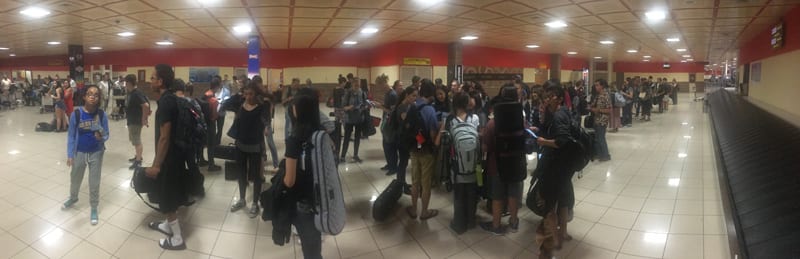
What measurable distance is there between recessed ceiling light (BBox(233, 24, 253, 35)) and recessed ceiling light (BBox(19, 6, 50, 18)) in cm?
384

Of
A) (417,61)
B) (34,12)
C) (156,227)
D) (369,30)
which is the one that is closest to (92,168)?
(156,227)

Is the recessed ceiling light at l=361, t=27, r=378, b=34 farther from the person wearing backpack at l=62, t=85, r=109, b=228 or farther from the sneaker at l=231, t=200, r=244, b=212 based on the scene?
the person wearing backpack at l=62, t=85, r=109, b=228

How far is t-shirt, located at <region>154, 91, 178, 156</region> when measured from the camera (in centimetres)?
296

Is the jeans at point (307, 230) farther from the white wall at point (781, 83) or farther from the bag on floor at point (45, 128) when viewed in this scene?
the bag on floor at point (45, 128)

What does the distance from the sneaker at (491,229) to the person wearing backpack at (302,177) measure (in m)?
1.77

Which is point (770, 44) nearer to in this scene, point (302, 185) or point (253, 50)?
point (302, 185)

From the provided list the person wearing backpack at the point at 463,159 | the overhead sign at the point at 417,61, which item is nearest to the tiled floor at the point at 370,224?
the person wearing backpack at the point at 463,159

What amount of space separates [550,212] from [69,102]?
10.3 m

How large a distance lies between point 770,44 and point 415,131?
1120 cm

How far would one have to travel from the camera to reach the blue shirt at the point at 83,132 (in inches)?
149

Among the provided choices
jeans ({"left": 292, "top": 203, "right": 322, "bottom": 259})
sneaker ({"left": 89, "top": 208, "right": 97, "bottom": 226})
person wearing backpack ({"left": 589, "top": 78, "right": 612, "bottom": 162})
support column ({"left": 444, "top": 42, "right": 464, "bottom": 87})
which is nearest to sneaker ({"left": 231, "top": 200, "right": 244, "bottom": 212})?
sneaker ({"left": 89, "top": 208, "right": 97, "bottom": 226})

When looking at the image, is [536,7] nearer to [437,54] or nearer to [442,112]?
[442,112]

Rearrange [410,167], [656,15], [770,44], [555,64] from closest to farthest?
[410,167]
[656,15]
[770,44]
[555,64]

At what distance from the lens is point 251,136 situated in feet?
12.9
